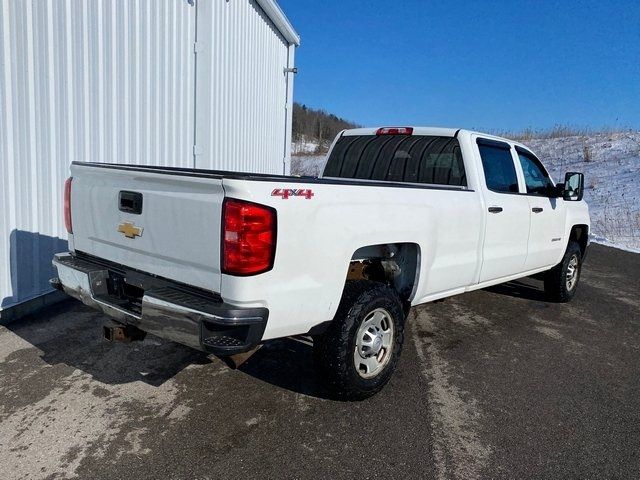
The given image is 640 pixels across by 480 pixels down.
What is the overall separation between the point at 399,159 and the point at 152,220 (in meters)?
2.81

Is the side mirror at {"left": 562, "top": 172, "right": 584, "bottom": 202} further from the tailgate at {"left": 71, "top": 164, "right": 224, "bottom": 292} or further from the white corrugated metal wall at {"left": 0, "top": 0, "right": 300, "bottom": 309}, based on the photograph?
the white corrugated metal wall at {"left": 0, "top": 0, "right": 300, "bottom": 309}

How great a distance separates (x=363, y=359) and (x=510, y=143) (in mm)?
3114

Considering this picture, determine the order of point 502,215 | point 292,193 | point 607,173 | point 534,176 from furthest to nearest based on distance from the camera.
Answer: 1. point 607,173
2. point 534,176
3. point 502,215
4. point 292,193

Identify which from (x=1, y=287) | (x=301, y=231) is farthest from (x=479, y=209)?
(x=1, y=287)

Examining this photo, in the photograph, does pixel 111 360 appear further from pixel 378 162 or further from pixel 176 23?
pixel 176 23

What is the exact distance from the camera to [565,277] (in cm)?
633

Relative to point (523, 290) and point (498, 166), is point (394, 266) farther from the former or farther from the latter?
point (523, 290)

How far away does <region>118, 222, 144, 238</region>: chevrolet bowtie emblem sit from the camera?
3032 mm

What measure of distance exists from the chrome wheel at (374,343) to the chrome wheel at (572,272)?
13.0 feet

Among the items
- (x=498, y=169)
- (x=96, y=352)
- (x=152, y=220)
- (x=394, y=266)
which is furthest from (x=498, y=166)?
(x=96, y=352)

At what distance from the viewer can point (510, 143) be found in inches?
207

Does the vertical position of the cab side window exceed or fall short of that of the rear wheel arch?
it exceeds it

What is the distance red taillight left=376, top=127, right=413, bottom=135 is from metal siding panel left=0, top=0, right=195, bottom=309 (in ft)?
10.5

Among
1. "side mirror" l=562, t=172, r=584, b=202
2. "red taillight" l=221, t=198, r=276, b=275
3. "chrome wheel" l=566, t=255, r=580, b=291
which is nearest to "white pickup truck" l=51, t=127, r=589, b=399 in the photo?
"red taillight" l=221, t=198, r=276, b=275
